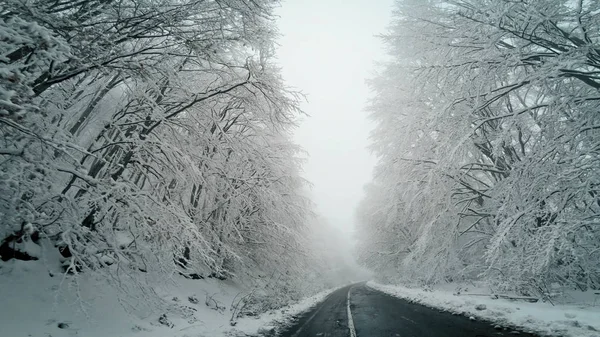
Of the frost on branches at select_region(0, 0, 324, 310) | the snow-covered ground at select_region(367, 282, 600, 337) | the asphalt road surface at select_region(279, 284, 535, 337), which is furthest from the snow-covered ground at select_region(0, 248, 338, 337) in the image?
the snow-covered ground at select_region(367, 282, 600, 337)

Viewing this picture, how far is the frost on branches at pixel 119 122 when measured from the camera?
11.0ft

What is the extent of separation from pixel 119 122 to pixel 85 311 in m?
4.10

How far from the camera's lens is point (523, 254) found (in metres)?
6.43

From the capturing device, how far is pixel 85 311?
4.19 meters

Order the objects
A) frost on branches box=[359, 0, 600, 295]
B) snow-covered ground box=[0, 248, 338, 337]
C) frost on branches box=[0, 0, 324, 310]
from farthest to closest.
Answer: frost on branches box=[359, 0, 600, 295] → snow-covered ground box=[0, 248, 338, 337] → frost on branches box=[0, 0, 324, 310]

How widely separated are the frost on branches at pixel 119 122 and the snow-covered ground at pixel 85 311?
43 cm

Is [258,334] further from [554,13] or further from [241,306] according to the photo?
[554,13]

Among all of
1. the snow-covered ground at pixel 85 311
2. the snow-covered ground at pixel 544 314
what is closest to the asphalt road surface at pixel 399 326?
the snow-covered ground at pixel 544 314

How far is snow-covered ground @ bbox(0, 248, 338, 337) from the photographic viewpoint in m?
4.94

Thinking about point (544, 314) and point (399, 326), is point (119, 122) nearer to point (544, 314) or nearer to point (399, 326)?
point (399, 326)

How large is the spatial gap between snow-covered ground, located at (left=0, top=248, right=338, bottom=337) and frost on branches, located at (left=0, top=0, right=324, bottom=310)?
43cm

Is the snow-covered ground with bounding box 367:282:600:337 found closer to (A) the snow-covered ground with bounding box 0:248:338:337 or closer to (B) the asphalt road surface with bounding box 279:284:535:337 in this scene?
(B) the asphalt road surface with bounding box 279:284:535:337

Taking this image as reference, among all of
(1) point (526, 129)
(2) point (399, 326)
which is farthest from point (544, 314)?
(1) point (526, 129)

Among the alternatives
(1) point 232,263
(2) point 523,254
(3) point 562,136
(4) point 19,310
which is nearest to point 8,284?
(4) point 19,310
